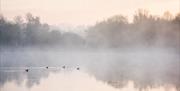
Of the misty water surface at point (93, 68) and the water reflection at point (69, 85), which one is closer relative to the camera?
the water reflection at point (69, 85)

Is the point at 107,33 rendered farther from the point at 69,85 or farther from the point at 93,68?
the point at 69,85

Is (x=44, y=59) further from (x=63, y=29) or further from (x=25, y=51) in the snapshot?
(x=63, y=29)

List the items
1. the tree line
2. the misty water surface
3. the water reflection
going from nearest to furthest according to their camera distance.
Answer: the water reflection
the misty water surface
the tree line

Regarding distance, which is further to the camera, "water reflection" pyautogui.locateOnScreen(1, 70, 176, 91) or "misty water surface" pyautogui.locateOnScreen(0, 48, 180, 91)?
"misty water surface" pyautogui.locateOnScreen(0, 48, 180, 91)

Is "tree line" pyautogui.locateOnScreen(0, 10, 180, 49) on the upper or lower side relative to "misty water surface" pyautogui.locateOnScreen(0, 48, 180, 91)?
upper

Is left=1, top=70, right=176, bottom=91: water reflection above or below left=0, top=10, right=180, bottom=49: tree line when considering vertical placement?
below

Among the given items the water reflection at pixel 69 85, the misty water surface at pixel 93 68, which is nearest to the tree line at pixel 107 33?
the misty water surface at pixel 93 68

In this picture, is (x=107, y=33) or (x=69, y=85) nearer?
(x=69, y=85)

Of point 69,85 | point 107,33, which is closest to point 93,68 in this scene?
point 107,33

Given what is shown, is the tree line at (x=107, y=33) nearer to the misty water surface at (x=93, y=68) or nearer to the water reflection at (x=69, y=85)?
the misty water surface at (x=93, y=68)

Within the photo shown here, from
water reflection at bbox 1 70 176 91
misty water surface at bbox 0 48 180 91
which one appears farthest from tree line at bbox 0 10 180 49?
water reflection at bbox 1 70 176 91

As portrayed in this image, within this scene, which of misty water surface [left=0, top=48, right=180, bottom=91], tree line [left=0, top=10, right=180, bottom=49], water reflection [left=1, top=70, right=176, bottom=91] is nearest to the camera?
water reflection [left=1, top=70, right=176, bottom=91]

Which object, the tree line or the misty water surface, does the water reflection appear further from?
the tree line

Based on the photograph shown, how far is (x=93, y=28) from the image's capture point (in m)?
5.21
